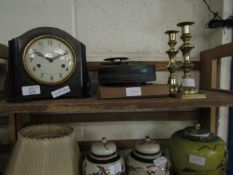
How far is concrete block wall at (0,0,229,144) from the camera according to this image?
2.72ft

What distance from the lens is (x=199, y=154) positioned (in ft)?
2.16

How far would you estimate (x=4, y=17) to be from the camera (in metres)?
0.82

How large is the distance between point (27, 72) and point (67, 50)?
14 cm

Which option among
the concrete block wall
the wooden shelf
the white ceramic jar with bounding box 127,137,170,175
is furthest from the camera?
the concrete block wall

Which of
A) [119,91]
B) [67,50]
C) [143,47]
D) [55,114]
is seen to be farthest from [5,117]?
[143,47]

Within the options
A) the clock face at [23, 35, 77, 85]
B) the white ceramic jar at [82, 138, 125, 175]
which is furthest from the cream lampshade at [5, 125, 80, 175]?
the clock face at [23, 35, 77, 85]

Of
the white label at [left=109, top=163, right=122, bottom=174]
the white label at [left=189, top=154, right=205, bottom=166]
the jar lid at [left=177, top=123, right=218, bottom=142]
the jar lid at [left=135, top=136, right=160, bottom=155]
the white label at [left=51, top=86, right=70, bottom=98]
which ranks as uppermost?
the white label at [left=51, top=86, right=70, bottom=98]

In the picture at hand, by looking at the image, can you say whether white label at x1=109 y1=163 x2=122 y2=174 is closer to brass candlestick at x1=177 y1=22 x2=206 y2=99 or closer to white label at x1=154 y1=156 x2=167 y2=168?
white label at x1=154 y1=156 x2=167 y2=168

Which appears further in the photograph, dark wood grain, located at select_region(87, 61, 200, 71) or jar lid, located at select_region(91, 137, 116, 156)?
dark wood grain, located at select_region(87, 61, 200, 71)

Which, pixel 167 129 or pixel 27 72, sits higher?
pixel 27 72

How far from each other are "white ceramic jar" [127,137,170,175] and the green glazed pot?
5 centimetres

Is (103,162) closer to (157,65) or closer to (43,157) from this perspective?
(43,157)

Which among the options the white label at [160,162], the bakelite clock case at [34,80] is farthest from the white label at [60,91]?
the white label at [160,162]

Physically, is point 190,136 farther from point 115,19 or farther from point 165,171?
point 115,19
